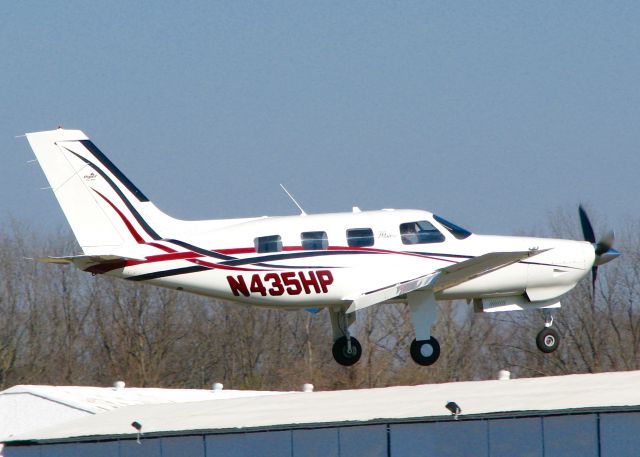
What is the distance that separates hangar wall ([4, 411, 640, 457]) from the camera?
24391 mm

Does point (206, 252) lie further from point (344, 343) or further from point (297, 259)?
point (344, 343)

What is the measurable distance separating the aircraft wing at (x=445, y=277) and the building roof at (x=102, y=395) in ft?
23.4

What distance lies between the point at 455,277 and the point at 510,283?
5.37 feet

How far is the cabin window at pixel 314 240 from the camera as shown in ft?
105

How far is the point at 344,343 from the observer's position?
33.7 metres

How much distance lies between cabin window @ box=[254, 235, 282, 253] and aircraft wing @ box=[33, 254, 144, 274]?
112 inches

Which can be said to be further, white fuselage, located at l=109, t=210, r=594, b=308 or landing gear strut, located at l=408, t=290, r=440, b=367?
landing gear strut, located at l=408, t=290, r=440, b=367

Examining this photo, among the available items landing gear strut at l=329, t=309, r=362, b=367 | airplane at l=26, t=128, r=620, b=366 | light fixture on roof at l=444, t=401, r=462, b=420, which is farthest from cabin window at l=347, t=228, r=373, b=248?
light fixture on roof at l=444, t=401, r=462, b=420

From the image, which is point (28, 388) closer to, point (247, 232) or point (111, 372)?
point (247, 232)

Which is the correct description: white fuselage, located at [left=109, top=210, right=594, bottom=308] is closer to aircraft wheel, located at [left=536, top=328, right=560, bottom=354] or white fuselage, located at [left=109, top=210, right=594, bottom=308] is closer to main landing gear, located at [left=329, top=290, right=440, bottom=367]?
main landing gear, located at [left=329, top=290, right=440, bottom=367]

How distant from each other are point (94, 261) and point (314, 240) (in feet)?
15.9

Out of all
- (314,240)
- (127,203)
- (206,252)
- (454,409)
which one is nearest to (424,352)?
(314,240)

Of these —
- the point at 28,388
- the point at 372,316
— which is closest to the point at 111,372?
the point at 372,316

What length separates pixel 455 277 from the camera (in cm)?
3253
